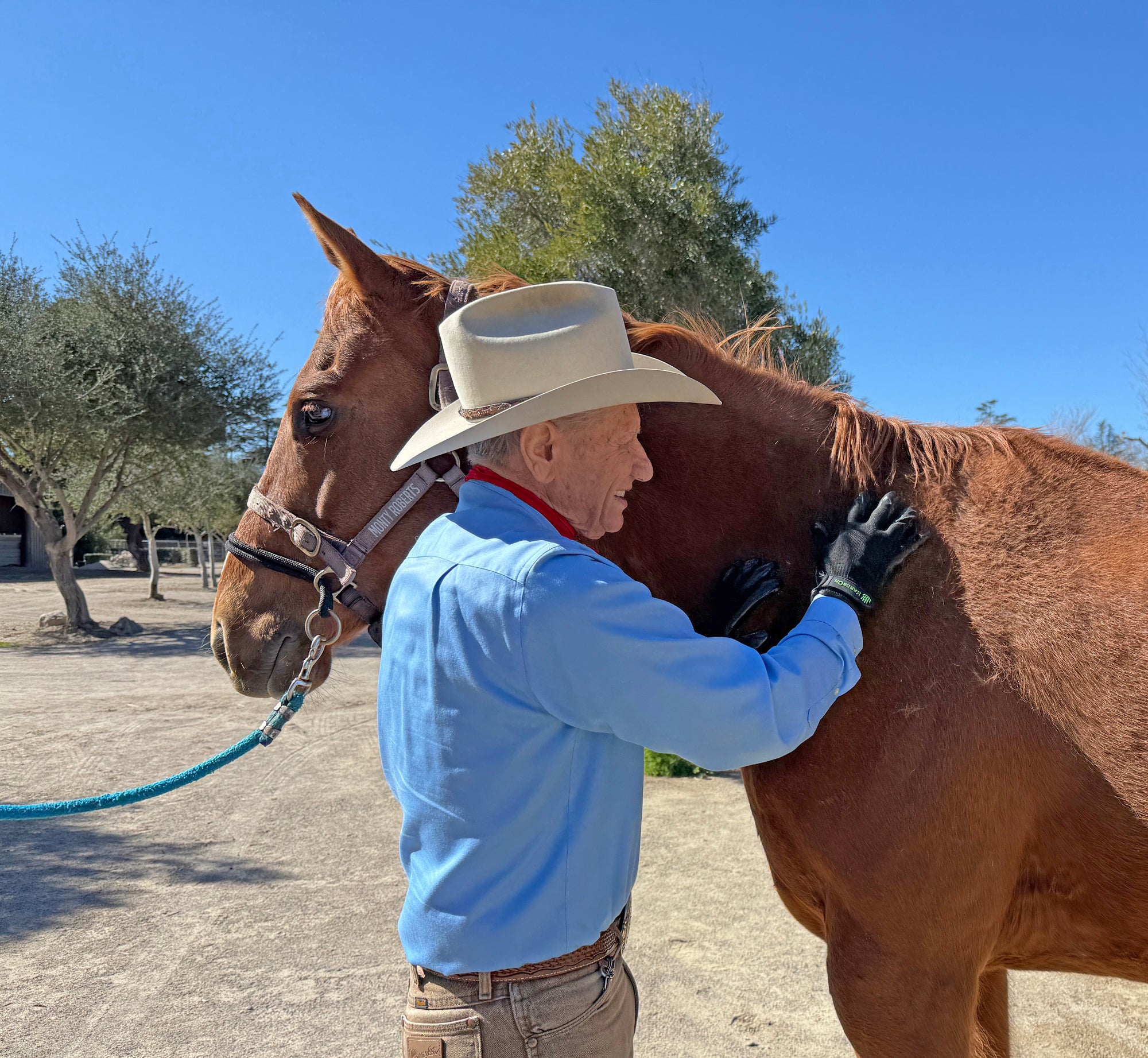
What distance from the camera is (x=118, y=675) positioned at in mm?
11961

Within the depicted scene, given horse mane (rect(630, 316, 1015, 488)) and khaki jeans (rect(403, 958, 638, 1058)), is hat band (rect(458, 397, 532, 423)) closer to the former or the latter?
horse mane (rect(630, 316, 1015, 488))

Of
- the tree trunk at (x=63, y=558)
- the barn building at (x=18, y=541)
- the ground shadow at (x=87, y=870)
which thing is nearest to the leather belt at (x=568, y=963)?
the ground shadow at (x=87, y=870)

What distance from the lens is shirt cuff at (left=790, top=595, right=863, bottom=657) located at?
139cm

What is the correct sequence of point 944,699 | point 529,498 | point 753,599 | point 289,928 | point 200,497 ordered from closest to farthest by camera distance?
point 529,498 < point 944,699 < point 753,599 < point 289,928 < point 200,497

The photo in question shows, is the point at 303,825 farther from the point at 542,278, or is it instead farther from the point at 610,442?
the point at 542,278

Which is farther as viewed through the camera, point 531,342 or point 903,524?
point 903,524

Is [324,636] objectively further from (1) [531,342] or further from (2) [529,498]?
(1) [531,342]

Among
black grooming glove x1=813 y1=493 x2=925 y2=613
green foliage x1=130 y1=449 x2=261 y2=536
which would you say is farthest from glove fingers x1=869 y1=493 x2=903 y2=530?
green foliage x1=130 y1=449 x2=261 y2=536

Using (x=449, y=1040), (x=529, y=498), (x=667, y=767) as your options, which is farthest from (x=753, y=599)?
(x=667, y=767)

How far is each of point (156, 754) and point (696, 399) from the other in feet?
24.6

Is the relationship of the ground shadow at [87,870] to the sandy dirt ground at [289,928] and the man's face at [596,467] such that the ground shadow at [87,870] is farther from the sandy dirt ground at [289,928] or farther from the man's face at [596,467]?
the man's face at [596,467]

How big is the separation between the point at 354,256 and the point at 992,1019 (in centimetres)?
272

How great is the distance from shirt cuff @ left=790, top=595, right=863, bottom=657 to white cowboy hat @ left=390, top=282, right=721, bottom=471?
1.69 ft

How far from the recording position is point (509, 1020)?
125 centimetres
